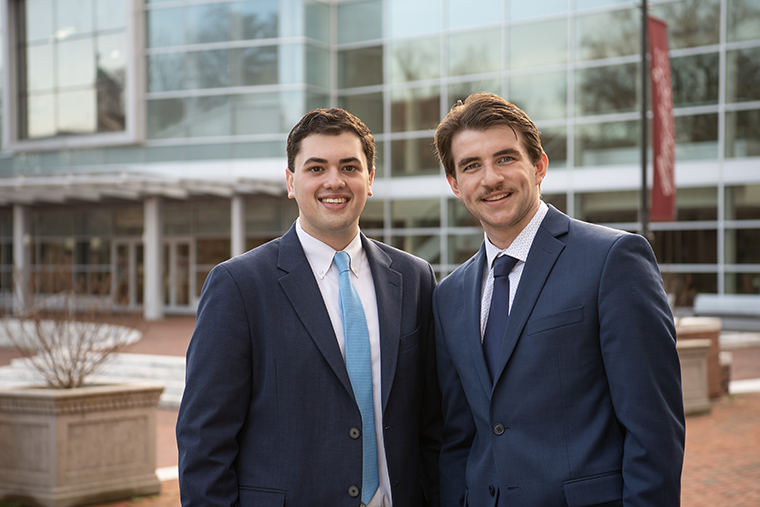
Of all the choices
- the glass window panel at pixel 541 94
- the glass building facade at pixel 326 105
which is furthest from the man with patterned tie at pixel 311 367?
the glass window panel at pixel 541 94

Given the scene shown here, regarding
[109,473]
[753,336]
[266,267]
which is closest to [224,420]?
[266,267]

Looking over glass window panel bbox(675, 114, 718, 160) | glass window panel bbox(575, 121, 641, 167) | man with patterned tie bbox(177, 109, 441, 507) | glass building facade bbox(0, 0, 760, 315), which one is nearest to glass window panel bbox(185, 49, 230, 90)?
glass building facade bbox(0, 0, 760, 315)

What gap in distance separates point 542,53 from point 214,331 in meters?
19.8

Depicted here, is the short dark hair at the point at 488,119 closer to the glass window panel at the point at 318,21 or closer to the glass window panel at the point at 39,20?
the glass window panel at the point at 318,21

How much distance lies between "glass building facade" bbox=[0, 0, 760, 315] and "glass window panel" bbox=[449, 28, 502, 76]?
0.19ft

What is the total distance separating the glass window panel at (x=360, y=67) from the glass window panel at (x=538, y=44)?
4.30 meters

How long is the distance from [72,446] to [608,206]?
672 inches

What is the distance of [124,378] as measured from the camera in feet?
39.6

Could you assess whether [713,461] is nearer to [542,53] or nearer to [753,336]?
[753,336]

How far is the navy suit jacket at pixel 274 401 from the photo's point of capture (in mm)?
2699

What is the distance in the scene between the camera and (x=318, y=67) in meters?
22.9

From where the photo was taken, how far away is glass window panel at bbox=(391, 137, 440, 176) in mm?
22538

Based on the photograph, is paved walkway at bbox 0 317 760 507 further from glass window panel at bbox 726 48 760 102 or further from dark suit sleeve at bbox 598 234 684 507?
glass window panel at bbox 726 48 760 102

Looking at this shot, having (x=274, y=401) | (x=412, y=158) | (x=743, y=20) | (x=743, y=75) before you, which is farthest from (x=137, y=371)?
(x=743, y=20)
